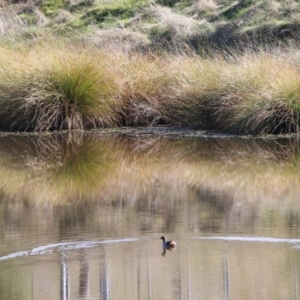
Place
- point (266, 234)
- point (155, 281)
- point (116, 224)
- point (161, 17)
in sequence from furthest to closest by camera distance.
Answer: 1. point (161, 17)
2. point (116, 224)
3. point (266, 234)
4. point (155, 281)

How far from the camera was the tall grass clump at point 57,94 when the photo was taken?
16.1 m

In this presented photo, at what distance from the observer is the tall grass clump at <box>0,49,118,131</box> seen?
1609cm

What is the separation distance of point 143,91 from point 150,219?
302 inches

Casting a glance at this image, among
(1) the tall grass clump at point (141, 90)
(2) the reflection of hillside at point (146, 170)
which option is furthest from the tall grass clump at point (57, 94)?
(2) the reflection of hillside at point (146, 170)

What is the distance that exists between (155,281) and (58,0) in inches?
919

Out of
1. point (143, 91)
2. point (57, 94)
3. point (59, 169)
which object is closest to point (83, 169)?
point (59, 169)

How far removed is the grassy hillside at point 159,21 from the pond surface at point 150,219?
911 cm

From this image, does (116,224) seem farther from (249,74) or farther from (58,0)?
(58,0)

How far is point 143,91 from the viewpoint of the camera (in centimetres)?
1672

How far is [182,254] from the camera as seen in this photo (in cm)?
779

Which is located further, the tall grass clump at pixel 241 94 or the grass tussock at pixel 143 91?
the grass tussock at pixel 143 91

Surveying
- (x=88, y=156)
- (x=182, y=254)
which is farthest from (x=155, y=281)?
(x=88, y=156)

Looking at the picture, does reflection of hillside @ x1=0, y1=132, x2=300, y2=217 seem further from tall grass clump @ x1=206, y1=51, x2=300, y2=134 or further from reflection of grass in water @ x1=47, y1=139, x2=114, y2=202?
tall grass clump @ x1=206, y1=51, x2=300, y2=134

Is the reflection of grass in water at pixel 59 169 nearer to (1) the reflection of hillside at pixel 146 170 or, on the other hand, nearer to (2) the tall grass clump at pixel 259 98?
(1) the reflection of hillside at pixel 146 170
